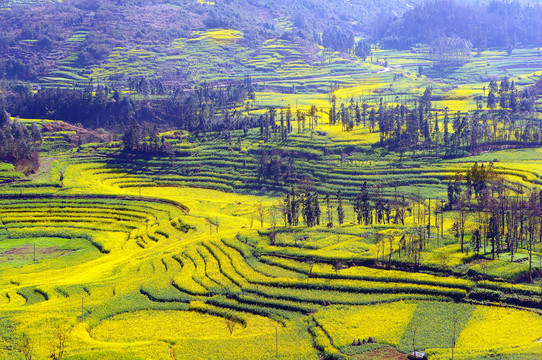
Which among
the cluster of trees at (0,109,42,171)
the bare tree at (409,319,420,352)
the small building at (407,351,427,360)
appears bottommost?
the bare tree at (409,319,420,352)

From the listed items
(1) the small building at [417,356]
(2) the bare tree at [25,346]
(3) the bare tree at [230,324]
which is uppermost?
(1) the small building at [417,356]

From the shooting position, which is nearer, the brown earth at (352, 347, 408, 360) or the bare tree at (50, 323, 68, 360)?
the brown earth at (352, 347, 408, 360)

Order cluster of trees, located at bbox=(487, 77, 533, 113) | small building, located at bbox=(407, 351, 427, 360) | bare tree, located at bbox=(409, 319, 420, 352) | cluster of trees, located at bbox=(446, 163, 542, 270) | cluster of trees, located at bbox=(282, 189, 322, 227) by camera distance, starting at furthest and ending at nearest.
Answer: cluster of trees, located at bbox=(487, 77, 533, 113), cluster of trees, located at bbox=(282, 189, 322, 227), cluster of trees, located at bbox=(446, 163, 542, 270), bare tree, located at bbox=(409, 319, 420, 352), small building, located at bbox=(407, 351, 427, 360)

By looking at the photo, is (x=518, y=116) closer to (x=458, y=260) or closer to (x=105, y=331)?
(x=458, y=260)

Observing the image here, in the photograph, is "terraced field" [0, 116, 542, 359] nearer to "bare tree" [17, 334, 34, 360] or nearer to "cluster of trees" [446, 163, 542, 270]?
"bare tree" [17, 334, 34, 360]

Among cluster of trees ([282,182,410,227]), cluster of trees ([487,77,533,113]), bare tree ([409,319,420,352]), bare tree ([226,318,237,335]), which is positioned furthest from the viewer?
cluster of trees ([487,77,533,113])

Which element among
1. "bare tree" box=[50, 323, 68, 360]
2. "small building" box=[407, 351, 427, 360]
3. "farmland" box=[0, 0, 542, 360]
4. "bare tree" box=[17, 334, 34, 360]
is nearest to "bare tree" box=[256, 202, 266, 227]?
"farmland" box=[0, 0, 542, 360]

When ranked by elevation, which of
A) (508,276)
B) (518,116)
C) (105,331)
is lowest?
(105,331)

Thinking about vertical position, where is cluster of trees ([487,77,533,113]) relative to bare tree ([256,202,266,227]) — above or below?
above

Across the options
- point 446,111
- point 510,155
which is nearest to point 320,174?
point 510,155

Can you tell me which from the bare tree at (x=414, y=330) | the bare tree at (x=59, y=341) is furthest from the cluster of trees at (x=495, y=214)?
the bare tree at (x=59, y=341)

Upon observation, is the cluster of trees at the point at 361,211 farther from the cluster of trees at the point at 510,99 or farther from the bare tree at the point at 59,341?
the cluster of trees at the point at 510,99
